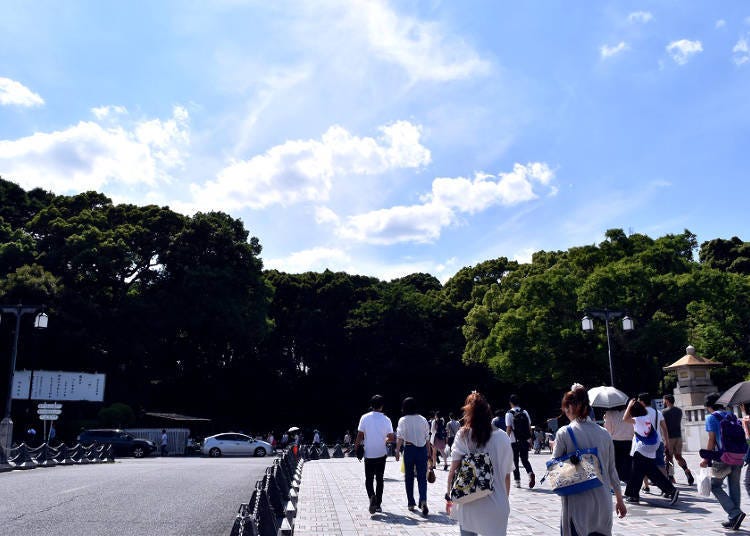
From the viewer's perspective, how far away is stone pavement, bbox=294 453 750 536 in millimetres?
8234

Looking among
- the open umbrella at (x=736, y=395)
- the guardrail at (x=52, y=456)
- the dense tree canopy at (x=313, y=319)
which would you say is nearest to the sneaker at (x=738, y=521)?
the open umbrella at (x=736, y=395)

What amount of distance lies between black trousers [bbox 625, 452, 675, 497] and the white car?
28409 millimetres

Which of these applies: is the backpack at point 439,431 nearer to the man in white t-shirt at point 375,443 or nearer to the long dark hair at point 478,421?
the man in white t-shirt at point 375,443

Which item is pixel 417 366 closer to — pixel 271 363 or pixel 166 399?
pixel 271 363

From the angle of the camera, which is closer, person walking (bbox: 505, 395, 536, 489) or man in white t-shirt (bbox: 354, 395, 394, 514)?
man in white t-shirt (bbox: 354, 395, 394, 514)

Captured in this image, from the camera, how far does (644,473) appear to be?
10.3 meters

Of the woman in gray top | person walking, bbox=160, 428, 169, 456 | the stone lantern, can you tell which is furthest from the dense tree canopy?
the woman in gray top

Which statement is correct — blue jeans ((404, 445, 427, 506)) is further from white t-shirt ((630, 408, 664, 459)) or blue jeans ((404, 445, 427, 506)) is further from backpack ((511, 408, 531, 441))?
backpack ((511, 408, 531, 441))

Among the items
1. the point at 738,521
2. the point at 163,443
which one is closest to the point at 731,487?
the point at 738,521

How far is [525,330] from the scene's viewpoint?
37.9m

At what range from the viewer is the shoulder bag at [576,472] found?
5074 millimetres

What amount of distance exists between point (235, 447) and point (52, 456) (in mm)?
12663

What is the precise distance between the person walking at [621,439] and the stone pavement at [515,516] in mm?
596

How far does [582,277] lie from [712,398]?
100ft
